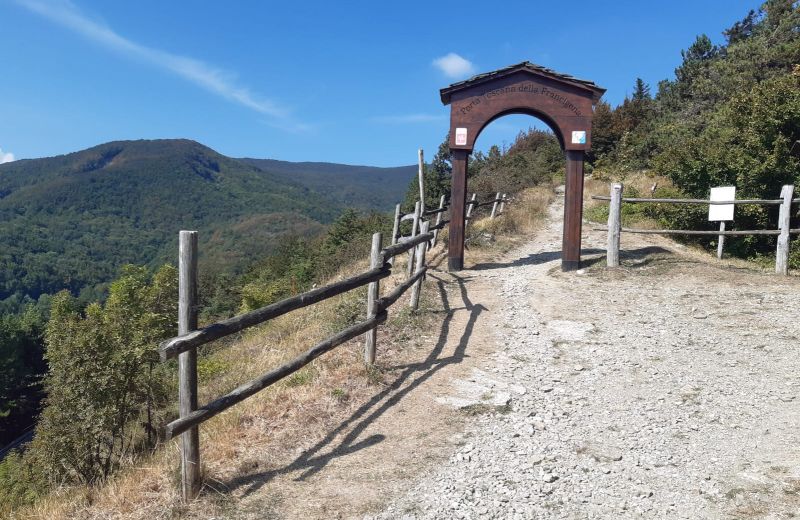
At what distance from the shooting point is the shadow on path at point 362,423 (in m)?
4.06

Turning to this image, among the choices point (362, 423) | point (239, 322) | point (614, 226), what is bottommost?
point (362, 423)

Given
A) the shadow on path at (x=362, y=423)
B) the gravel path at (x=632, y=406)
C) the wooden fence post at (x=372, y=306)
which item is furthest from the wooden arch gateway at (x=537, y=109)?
the wooden fence post at (x=372, y=306)

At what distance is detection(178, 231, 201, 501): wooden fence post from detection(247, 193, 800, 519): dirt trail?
0.41 meters

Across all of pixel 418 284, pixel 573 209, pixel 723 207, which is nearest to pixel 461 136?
pixel 573 209

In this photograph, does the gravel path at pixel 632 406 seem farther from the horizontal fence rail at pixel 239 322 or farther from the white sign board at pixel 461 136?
the white sign board at pixel 461 136

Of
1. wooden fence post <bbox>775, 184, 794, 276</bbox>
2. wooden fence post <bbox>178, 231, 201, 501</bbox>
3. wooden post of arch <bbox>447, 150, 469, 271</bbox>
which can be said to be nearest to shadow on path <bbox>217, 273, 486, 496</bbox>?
wooden fence post <bbox>178, 231, 201, 501</bbox>

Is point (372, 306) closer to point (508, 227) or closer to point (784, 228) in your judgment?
point (784, 228)

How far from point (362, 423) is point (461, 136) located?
283 inches

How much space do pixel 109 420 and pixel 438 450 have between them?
1354 cm

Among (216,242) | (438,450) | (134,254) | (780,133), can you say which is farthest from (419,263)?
(134,254)

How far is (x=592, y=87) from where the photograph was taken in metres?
10.1

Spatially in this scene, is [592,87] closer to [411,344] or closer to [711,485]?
[411,344]

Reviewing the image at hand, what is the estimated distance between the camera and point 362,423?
496cm

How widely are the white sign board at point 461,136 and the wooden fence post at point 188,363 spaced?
768 centimetres
